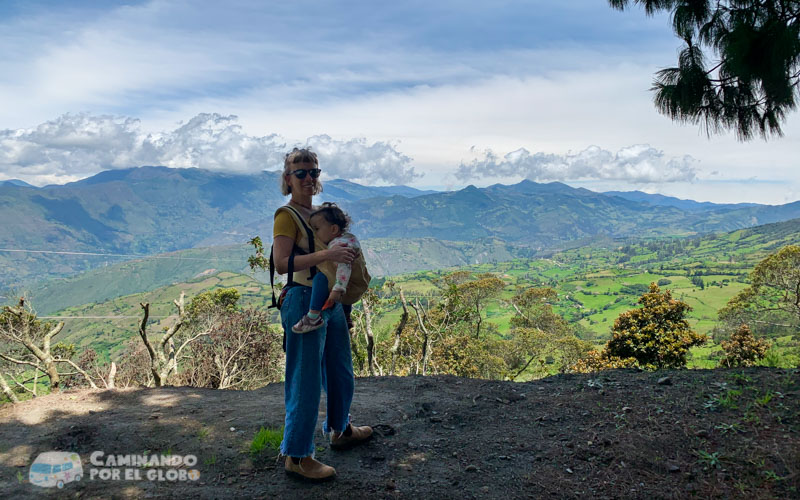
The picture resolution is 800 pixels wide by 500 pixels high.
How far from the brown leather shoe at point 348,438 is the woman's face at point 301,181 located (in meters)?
2.21

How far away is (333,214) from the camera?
3.21 m

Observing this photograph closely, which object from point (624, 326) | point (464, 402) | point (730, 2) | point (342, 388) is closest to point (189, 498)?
point (342, 388)

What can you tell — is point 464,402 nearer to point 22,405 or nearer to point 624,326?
point 22,405

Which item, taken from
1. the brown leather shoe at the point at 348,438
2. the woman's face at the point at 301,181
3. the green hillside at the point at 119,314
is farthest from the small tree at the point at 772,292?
the green hillside at the point at 119,314

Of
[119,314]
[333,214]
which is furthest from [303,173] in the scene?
[119,314]

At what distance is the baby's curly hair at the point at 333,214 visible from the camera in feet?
10.5

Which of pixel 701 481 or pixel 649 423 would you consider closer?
pixel 701 481

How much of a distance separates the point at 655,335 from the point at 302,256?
11909 mm

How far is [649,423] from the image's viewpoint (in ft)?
13.2

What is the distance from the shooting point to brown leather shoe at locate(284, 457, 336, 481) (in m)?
3.23

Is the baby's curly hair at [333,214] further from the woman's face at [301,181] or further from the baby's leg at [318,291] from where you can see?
the baby's leg at [318,291]

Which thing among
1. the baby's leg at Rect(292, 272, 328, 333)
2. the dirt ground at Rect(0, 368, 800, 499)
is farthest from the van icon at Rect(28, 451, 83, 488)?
the baby's leg at Rect(292, 272, 328, 333)

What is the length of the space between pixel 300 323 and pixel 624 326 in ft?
40.2

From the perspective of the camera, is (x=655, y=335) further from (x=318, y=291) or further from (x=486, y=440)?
(x=318, y=291)
